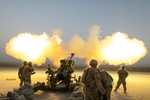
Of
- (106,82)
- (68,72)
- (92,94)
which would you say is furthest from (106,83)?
(68,72)

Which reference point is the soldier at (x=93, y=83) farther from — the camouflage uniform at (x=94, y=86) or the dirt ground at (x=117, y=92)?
the dirt ground at (x=117, y=92)

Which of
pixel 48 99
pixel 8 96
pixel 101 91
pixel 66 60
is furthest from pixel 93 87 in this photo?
pixel 66 60

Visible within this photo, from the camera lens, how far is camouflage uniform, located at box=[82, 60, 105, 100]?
1007cm

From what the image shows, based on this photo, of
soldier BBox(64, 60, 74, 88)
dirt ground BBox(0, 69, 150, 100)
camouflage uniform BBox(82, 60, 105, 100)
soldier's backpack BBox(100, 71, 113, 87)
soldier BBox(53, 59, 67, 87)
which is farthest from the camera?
soldier BBox(53, 59, 67, 87)

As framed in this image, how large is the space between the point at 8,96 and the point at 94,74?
20.9 feet

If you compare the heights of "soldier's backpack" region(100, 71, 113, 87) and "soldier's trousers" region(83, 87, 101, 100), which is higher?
"soldier's backpack" region(100, 71, 113, 87)

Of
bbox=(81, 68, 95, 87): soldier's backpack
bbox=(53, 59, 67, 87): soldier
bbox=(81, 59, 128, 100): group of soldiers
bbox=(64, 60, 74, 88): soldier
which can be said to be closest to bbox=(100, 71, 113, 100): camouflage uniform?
bbox=(81, 59, 128, 100): group of soldiers

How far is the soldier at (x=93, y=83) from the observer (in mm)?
10078

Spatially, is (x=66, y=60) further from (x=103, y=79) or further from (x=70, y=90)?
(x=103, y=79)

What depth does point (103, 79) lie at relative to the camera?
33.5ft

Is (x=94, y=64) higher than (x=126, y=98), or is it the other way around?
(x=94, y=64)

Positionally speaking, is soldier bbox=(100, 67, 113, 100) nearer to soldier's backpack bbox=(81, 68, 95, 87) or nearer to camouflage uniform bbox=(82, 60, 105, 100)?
camouflage uniform bbox=(82, 60, 105, 100)

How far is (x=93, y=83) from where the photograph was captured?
399 inches

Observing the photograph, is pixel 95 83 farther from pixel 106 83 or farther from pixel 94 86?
pixel 106 83
